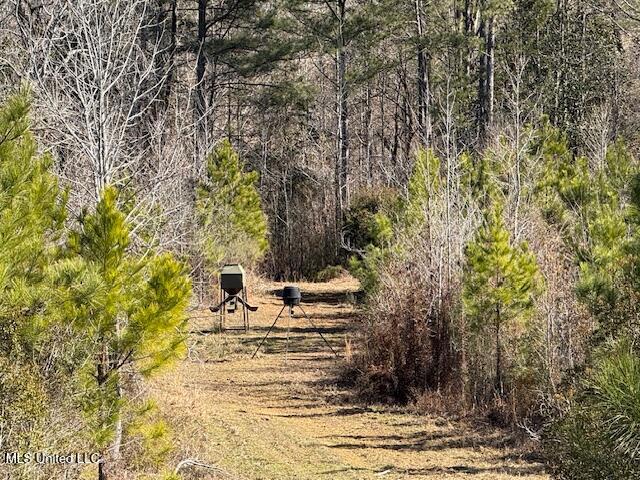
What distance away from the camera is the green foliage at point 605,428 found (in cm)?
476

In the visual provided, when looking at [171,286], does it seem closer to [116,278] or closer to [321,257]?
[116,278]

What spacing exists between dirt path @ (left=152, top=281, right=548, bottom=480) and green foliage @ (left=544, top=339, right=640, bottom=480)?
8.64ft

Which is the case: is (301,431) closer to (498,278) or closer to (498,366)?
(498,366)

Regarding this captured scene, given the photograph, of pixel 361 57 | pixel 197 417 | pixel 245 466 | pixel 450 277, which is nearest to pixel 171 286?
pixel 245 466

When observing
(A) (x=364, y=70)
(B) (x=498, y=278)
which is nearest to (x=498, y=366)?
(B) (x=498, y=278)

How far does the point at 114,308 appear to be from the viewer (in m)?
5.73

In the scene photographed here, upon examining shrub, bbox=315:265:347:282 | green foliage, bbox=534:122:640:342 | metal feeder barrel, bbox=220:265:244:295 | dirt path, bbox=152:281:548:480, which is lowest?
dirt path, bbox=152:281:548:480

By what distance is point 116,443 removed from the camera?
273 inches

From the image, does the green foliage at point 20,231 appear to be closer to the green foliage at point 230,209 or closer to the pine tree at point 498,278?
the pine tree at point 498,278

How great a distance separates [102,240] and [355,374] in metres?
7.64

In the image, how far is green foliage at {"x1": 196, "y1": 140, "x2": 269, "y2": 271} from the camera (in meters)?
20.4

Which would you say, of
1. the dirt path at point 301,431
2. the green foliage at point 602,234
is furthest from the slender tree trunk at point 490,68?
the dirt path at point 301,431

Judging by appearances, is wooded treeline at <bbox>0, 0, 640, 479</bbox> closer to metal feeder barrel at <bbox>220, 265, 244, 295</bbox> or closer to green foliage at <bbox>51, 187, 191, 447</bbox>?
green foliage at <bbox>51, 187, 191, 447</bbox>

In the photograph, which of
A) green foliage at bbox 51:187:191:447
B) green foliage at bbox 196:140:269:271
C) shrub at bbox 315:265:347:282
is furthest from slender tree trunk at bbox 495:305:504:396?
shrub at bbox 315:265:347:282
